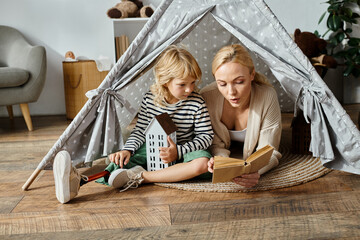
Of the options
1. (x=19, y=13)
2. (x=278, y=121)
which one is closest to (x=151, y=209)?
(x=278, y=121)

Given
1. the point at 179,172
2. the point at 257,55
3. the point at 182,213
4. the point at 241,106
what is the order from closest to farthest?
the point at 182,213
the point at 179,172
the point at 257,55
the point at 241,106

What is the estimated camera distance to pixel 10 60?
3369mm

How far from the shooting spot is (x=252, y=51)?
1.88m

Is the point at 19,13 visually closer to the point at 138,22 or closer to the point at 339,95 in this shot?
the point at 138,22

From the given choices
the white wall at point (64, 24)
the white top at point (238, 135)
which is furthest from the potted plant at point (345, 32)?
the white top at point (238, 135)

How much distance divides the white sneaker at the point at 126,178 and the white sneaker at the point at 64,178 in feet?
0.49

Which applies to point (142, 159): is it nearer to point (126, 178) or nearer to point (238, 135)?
point (126, 178)

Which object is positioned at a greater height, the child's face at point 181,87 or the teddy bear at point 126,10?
the teddy bear at point 126,10

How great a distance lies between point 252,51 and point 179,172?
0.63m

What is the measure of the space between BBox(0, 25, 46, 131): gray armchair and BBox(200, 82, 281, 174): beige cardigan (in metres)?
1.56

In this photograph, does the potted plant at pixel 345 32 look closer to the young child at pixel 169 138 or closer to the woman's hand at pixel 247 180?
the young child at pixel 169 138

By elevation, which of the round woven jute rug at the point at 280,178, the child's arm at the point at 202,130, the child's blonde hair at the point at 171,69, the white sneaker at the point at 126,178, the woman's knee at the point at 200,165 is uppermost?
the child's blonde hair at the point at 171,69

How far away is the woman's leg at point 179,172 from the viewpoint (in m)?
1.71

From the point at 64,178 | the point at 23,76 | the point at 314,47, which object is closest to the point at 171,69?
the point at 64,178
